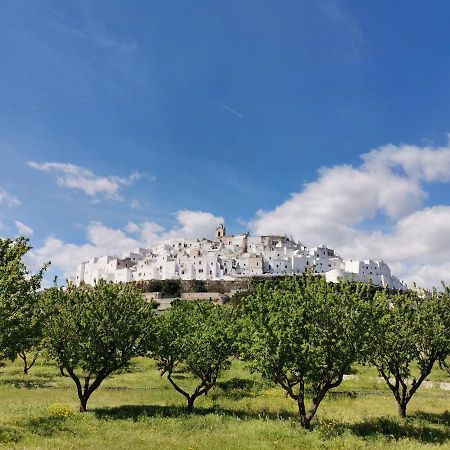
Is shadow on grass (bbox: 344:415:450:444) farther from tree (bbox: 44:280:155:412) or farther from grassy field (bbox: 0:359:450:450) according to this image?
tree (bbox: 44:280:155:412)

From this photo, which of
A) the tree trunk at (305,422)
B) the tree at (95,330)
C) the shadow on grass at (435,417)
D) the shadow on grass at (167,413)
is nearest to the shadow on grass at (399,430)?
the shadow on grass at (435,417)

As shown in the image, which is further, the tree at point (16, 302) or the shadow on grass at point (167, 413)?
the shadow on grass at point (167, 413)

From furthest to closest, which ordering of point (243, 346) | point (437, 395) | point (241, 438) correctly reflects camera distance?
point (437, 395), point (243, 346), point (241, 438)

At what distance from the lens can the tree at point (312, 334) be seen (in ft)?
93.7

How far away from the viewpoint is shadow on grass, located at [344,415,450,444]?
2809 centimetres

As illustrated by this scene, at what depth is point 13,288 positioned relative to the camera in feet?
89.0

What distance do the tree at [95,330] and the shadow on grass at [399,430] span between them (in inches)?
A: 666

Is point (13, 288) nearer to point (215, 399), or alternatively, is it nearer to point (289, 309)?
point (289, 309)

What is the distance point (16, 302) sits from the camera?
27.4 metres

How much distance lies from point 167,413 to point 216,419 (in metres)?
4.89

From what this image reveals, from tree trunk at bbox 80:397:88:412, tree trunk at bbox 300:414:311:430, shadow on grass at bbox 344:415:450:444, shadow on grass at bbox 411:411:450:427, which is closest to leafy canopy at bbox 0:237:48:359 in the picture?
tree trunk at bbox 80:397:88:412

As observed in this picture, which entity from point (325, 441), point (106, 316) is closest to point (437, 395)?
point (325, 441)

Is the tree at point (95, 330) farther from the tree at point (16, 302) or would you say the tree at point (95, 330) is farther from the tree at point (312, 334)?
the tree at point (312, 334)

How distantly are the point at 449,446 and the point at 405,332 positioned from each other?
973 cm
